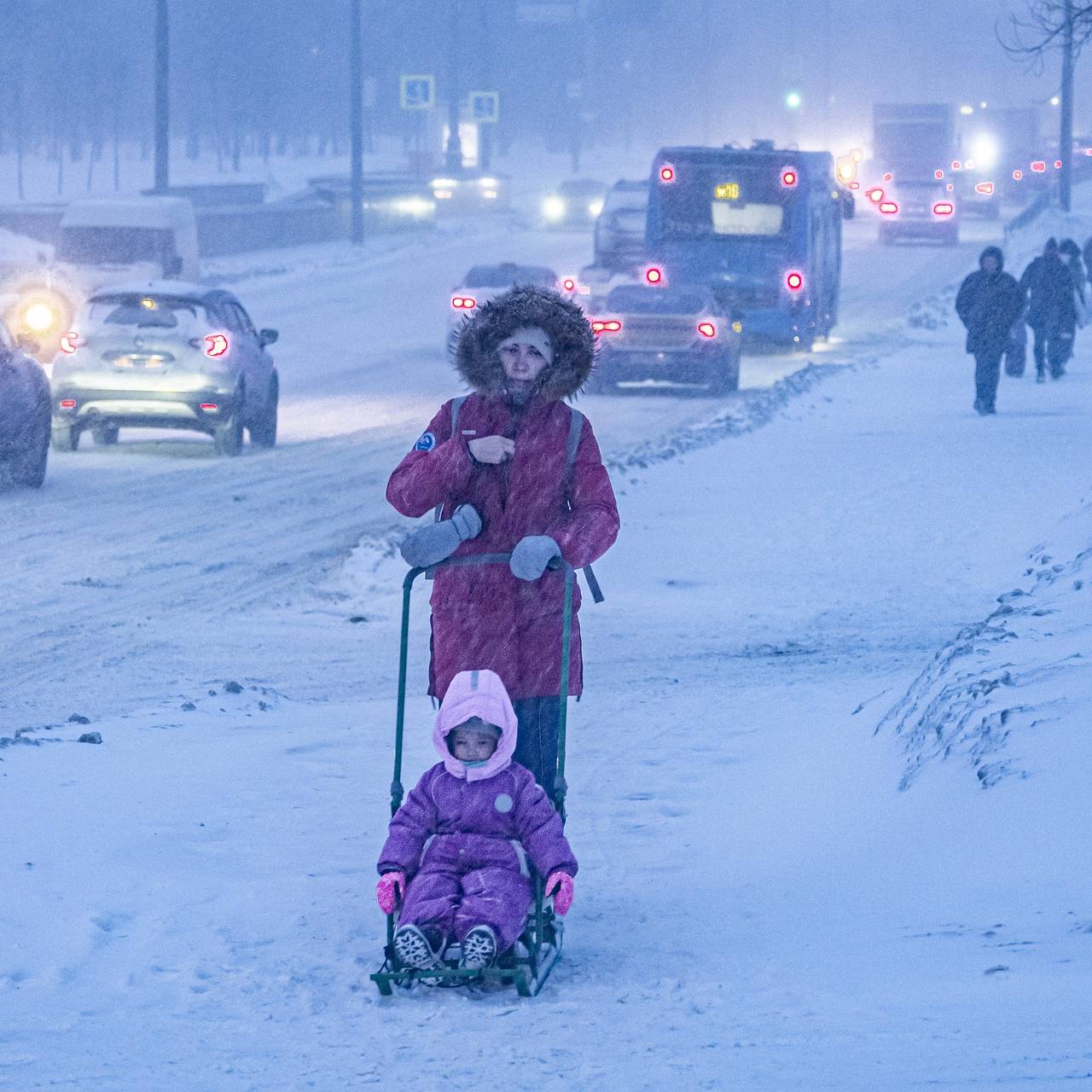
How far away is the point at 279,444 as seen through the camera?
2031cm

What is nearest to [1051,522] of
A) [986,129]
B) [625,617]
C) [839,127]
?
[625,617]

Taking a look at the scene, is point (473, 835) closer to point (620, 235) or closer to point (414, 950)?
point (414, 950)

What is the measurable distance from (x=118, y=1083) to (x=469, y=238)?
5665cm

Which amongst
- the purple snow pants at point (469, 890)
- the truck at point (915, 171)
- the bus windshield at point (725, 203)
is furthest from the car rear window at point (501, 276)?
the truck at point (915, 171)

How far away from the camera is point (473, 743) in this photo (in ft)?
17.9

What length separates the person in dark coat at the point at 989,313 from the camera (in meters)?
20.6

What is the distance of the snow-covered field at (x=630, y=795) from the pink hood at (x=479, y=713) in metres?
0.57

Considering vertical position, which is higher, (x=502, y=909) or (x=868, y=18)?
(x=868, y=18)

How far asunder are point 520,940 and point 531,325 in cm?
161

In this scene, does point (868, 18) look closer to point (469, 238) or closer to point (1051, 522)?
point (469, 238)

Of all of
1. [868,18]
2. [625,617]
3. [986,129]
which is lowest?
[625,617]

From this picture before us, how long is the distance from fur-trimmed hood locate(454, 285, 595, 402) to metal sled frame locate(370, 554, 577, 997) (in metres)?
0.49

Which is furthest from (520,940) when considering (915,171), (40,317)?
(915,171)

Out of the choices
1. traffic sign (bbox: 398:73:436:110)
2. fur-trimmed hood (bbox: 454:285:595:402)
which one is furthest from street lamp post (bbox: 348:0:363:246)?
fur-trimmed hood (bbox: 454:285:595:402)
